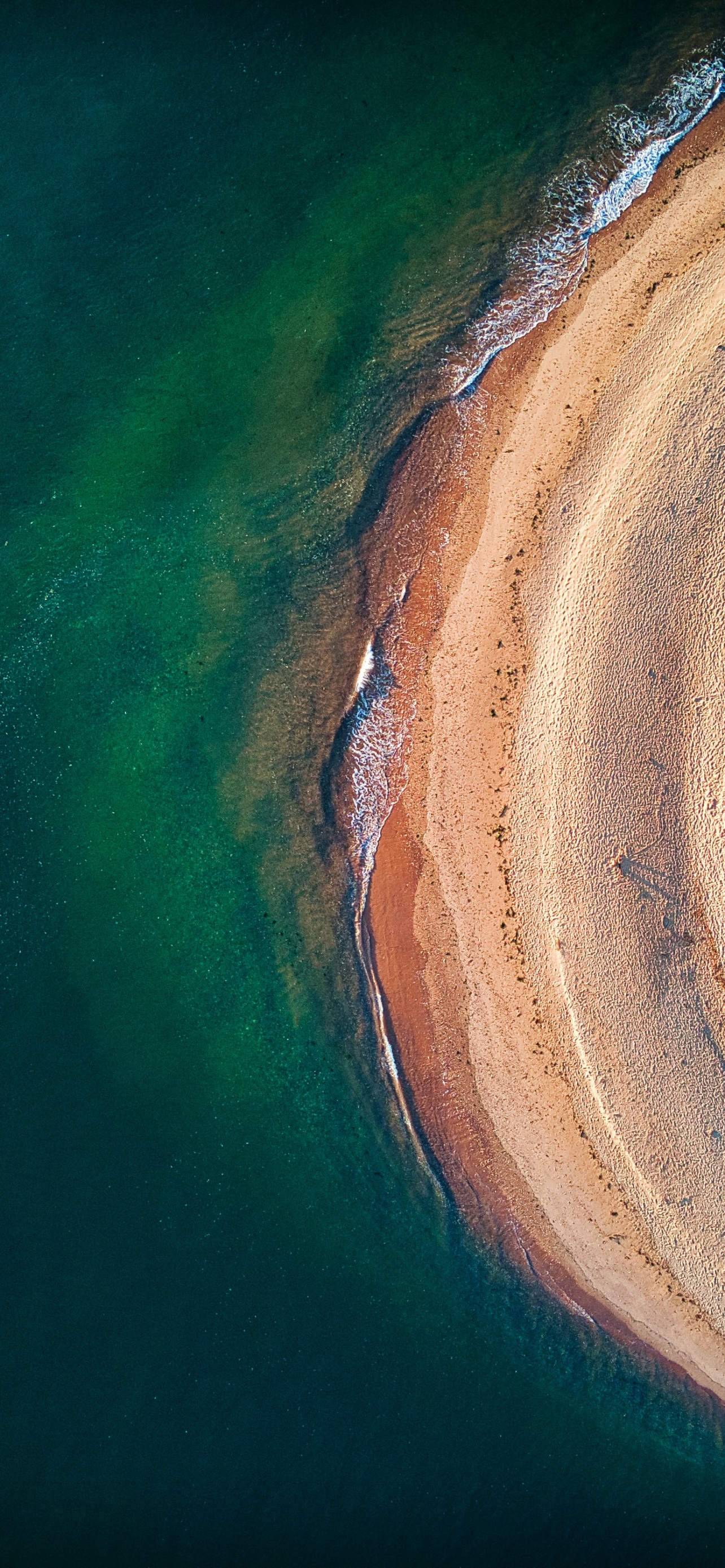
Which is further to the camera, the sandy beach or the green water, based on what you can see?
the green water

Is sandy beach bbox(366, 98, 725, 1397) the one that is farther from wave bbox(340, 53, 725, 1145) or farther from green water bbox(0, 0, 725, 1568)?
green water bbox(0, 0, 725, 1568)

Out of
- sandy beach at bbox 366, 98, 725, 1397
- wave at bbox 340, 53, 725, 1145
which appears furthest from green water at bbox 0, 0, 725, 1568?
sandy beach at bbox 366, 98, 725, 1397

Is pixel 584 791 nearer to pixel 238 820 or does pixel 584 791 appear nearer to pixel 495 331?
pixel 238 820

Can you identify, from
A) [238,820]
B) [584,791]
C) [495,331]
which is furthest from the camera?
[238,820]

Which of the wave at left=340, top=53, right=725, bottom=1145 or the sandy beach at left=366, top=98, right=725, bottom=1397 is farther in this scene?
the wave at left=340, top=53, right=725, bottom=1145

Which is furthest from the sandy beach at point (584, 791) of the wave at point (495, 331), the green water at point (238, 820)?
the green water at point (238, 820)

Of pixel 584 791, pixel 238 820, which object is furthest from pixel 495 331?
pixel 238 820

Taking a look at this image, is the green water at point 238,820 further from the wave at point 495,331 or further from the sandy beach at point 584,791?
the sandy beach at point 584,791

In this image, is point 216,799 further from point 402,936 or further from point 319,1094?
point 319,1094
